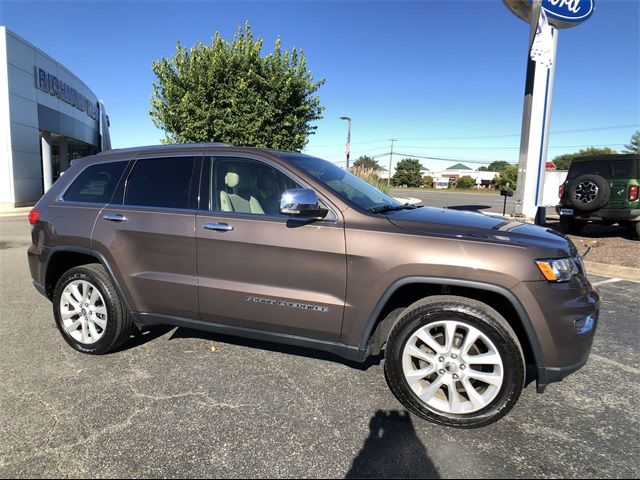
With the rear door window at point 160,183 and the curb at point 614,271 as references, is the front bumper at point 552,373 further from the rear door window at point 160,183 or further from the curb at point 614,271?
the curb at point 614,271

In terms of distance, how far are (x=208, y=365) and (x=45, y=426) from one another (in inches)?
47.0

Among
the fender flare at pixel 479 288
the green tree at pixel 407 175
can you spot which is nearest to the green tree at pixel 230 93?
the fender flare at pixel 479 288

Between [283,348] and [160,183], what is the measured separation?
5.81 feet

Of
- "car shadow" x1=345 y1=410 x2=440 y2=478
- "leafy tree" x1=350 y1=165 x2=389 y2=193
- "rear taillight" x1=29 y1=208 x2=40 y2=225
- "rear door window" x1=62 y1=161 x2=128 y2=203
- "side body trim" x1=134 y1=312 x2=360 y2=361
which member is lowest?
"car shadow" x1=345 y1=410 x2=440 y2=478

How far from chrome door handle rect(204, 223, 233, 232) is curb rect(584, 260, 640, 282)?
6726 millimetres

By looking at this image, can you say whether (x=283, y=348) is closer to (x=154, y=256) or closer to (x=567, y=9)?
(x=154, y=256)

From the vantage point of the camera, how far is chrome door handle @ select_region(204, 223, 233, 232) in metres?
3.31

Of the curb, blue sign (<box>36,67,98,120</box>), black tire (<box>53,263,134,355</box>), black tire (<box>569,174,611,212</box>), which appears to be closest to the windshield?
black tire (<box>53,263,134,355</box>)

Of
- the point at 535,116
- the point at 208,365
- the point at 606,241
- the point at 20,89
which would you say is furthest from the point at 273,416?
the point at 20,89

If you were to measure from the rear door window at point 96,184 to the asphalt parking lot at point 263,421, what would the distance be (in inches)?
52.7

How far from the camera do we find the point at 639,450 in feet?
8.61

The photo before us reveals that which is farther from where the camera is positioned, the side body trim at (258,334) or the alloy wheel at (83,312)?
the alloy wheel at (83,312)

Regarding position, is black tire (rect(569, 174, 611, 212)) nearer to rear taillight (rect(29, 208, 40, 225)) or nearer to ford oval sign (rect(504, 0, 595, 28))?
ford oval sign (rect(504, 0, 595, 28))

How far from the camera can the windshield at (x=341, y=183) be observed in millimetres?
3333
